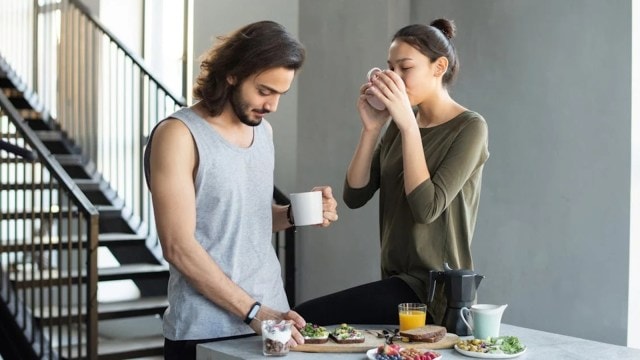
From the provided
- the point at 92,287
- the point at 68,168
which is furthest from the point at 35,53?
the point at 92,287

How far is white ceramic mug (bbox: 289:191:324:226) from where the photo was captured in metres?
2.23

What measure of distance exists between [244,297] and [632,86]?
1912 mm

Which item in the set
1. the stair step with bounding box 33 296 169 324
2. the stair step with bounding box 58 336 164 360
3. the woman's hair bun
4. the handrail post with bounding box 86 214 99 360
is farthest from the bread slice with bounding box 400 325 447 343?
the stair step with bounding box 33 296 169 324

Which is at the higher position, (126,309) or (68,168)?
(68,168)

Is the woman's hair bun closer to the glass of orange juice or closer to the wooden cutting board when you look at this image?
the glass of orange juice

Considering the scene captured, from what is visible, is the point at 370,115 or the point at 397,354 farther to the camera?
the point at 370,115

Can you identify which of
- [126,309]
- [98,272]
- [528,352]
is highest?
[528,352]

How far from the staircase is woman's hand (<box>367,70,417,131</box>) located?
2378 millimetres

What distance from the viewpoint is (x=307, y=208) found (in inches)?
87.8

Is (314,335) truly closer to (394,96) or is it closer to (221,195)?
(221,195)

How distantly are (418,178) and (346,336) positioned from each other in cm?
45

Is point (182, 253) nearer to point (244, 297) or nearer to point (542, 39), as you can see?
point (244, 297)

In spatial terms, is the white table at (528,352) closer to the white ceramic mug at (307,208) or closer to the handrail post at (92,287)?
the white ceramic mug at (307,208)

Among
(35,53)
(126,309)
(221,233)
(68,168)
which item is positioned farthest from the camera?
(35,53)
